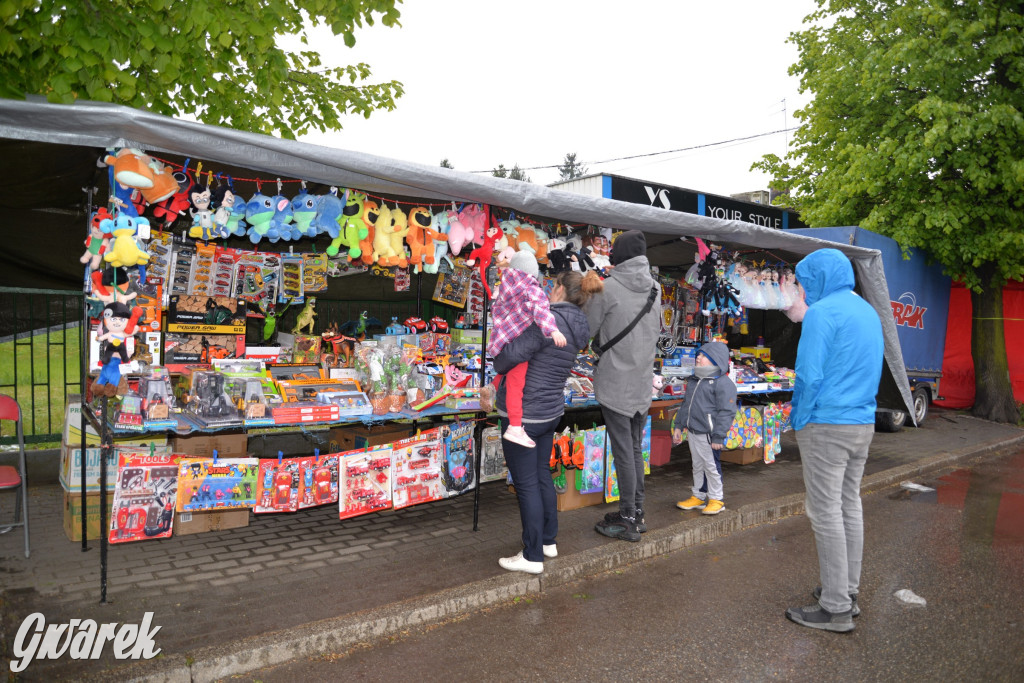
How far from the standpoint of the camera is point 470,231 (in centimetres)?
522

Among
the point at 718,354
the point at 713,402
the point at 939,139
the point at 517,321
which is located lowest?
the point at 713,402

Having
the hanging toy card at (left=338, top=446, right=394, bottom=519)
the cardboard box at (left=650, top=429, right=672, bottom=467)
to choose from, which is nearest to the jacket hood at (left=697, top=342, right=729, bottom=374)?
the cardboard box at (left=650, top=429, right=672, bottom=467)

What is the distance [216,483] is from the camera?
15.6ft

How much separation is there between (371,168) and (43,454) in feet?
17.7

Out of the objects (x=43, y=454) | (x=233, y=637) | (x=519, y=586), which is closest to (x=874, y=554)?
(x=519, y=586)

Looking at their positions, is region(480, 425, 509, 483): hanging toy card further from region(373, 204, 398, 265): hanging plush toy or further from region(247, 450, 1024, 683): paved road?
region(373, 204, 398, 265): hanging plush toy

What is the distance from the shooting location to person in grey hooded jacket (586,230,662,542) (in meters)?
4.95

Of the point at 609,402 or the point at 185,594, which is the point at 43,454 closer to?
the point at 185,594

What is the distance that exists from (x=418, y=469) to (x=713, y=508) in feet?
8.62

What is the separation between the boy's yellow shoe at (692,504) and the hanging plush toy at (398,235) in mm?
3302

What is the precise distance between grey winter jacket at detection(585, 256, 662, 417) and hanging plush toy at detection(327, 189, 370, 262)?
1829 mm

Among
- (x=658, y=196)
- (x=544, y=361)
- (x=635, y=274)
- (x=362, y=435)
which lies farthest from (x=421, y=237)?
(x=658, y=196)

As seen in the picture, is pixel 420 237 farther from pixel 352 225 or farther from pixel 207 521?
pixel 207 521

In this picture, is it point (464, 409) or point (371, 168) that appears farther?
point (464, 409)
